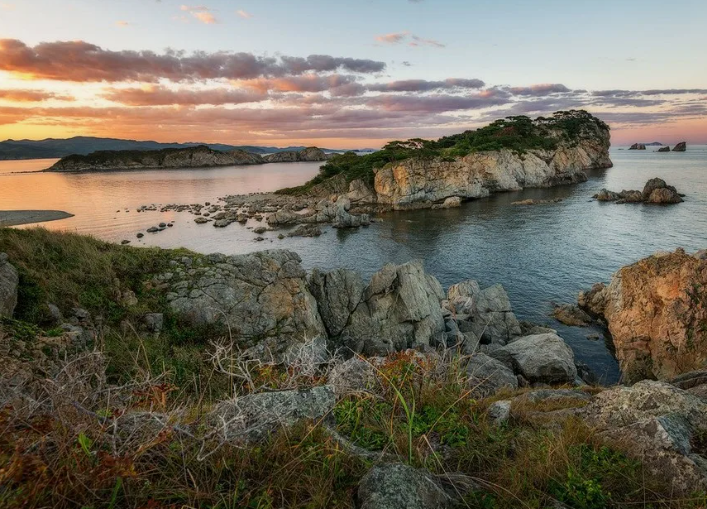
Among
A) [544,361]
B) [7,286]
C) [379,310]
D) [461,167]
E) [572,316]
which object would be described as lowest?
[572,316]

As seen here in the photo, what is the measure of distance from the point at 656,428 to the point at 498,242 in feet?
149

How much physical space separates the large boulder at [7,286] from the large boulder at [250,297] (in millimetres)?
4794

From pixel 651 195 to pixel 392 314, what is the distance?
73.4 metres

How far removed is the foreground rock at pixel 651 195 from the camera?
6800 centimetres

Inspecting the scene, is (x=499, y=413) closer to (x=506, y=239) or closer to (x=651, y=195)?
(x=506, y=239)

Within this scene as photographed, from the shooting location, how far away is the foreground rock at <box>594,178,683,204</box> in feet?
223

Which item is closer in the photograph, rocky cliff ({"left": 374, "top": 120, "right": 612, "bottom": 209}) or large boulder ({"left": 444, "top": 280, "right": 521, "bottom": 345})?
large boulder ({"left": 444, "top": 280, "right": 521, "bottom": 345})

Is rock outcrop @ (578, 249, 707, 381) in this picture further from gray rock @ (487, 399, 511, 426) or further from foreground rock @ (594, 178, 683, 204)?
foreground rock @ (594, 178, 683, 204)

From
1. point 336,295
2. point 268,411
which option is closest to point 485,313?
point 336,295

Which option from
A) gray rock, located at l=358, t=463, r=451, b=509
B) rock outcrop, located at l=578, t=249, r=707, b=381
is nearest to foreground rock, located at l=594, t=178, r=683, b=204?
rock outcrop, located at l=578, t=249, r=707, b=381

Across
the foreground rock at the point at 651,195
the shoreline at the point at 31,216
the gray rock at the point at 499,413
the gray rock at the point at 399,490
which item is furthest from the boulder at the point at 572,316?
the shoreline at the point at 31,216

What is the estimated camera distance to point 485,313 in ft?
89.5

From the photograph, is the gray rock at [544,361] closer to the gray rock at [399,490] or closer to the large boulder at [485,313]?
the large boulder at [485,313]

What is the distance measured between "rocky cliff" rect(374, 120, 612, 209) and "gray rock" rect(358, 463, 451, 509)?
7415 cm
